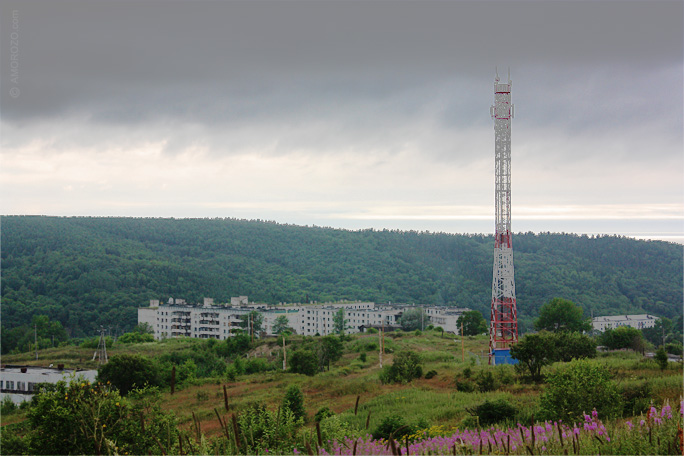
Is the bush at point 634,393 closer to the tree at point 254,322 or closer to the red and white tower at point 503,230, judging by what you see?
the red and white tower at point 503,230

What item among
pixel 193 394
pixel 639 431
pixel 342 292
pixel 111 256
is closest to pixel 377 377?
pixel 193 394

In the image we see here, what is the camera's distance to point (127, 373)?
28.6 m

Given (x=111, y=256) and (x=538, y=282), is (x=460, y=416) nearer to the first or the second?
(x=538, y=282)

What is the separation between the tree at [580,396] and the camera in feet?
30.6

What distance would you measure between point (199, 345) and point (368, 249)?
246 ft

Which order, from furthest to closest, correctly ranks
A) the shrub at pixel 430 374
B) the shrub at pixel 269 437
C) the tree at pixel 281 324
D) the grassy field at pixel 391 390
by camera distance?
the tree at pixel 281 324 → the shrub at pixel 430 374 → the grassy field at pixel 391 390 → the shrub at pixel 269 437

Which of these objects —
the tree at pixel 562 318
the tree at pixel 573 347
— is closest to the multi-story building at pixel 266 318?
the tree at pixel 562 318

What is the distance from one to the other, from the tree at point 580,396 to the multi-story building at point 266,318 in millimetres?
57514

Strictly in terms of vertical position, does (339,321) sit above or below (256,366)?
below

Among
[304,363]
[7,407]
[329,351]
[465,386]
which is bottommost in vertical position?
[7,407]

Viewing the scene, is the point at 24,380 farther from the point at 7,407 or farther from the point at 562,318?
the point at 562,318

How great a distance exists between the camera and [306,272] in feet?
369

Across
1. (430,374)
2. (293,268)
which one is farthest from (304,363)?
(293,268)

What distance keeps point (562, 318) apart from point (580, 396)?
35123 mm
